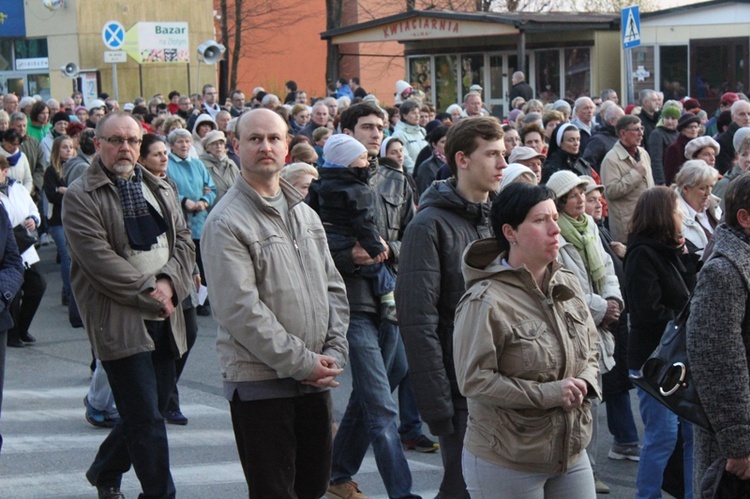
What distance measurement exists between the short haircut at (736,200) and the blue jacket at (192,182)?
26.5 ft

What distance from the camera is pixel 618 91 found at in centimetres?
3095

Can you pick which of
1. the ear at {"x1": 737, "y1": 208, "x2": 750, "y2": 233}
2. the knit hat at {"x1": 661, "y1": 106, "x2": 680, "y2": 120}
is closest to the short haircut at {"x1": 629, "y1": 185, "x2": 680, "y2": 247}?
the ear at {"x1": 737, "y1": 208, "x2": 750, "y2": 233}

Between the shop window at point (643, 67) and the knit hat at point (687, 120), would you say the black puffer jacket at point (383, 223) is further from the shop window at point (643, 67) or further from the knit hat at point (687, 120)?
the shop window at point (643, 67)

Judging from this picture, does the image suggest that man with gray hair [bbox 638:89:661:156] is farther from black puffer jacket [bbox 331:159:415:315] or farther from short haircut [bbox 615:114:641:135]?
black puffer jacket [bbox 331:159:415:315]

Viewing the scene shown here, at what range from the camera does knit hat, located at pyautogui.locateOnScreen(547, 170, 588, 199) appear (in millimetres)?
6539

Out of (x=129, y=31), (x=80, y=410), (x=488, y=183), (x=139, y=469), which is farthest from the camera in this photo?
(x=129, y=31)

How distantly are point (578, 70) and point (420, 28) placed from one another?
→ 4.49 metres

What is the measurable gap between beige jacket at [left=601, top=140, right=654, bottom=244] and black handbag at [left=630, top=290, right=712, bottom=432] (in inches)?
248

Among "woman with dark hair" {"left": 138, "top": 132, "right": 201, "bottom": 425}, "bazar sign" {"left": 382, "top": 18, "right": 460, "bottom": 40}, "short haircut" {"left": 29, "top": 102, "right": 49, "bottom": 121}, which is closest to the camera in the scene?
"woman with dark hair" {"left": 138, "top": 132, "right": 201, "bottom": 425}

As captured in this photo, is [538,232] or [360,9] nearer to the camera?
[538,232]

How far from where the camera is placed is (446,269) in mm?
5141

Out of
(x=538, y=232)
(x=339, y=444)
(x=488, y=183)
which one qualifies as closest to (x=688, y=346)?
(x=538, y=232)

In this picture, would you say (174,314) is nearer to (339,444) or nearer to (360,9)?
(339,444)

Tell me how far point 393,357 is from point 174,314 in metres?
1.48
